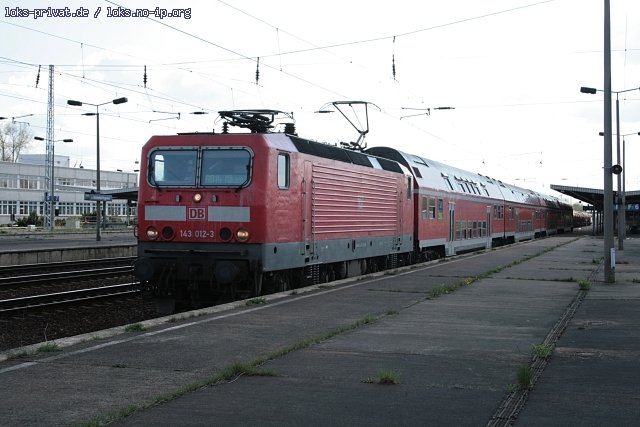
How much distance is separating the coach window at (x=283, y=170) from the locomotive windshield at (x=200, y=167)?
685 millimetres

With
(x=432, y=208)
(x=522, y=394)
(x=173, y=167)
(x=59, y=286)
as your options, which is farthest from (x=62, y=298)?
(x=432, y=208)

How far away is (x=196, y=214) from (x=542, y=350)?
6980 mm

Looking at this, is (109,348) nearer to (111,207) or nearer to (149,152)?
(149,152)

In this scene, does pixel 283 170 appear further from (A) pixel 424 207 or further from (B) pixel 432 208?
(B) pixel 432 208

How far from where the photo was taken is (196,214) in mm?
13250

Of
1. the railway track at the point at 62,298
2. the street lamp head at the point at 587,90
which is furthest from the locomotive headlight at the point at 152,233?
the street lamp head at the point at 587,90

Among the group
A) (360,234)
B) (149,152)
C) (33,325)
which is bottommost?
(33,325)

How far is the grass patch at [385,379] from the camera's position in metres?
6.77

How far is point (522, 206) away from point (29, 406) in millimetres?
44703

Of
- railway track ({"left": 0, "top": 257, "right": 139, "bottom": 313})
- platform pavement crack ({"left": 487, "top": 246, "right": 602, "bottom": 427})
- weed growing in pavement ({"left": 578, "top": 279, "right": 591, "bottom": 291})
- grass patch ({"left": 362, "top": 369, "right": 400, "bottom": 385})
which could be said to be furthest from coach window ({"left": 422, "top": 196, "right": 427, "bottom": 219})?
grass patch ({"left": 362, "top": 369, "right": 400, "bottom": 385})

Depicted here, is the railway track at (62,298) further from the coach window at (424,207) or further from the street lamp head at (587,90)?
the street lamp head at (587,90)

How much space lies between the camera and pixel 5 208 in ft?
286

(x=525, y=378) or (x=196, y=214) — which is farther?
(x=196, y=214)

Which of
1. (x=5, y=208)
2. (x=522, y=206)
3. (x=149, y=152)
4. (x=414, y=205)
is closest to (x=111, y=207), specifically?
(x=5, y=208)
